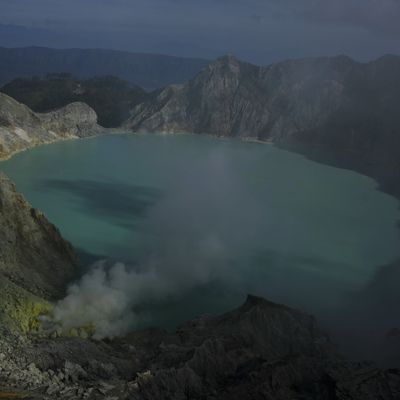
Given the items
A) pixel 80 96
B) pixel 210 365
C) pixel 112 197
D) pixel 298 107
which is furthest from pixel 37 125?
pixel 210 365

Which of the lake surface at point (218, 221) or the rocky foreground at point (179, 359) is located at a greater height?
the rocky foreground at point (179, 359)

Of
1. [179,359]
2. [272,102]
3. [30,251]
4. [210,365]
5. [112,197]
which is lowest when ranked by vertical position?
[112,197]

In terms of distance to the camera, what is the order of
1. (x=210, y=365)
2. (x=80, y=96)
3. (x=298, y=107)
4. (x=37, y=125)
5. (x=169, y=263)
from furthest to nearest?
(x=80, y=96) < (x=298, y=107) < (x=37, y=125) < (x=169, y=263) < (x=210, y=365)

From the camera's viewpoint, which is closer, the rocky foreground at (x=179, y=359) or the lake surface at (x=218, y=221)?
the rocky foreground at (x=179, y=359)

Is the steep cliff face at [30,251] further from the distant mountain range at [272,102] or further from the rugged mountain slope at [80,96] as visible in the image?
the rugged mountain slope at [80,96]

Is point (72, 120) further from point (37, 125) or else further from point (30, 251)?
point (30, 251)

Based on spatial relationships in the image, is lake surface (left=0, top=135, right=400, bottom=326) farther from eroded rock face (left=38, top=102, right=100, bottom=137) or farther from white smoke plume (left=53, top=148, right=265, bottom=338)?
eroded rock face (left=38, top=102, right=100, bottom=137)

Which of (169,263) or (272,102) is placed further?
(272,102)

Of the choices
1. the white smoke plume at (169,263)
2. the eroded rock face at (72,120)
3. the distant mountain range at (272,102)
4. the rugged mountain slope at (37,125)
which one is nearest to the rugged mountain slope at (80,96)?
the distant mountain range at (272,102)
